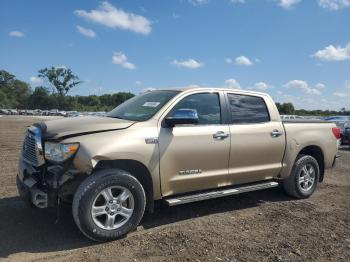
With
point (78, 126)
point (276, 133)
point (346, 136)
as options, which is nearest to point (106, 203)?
point (78, 126)

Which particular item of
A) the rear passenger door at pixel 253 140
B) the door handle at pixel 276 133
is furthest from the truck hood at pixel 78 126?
the door handle at pixel 276 133

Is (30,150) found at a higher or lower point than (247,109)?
lower

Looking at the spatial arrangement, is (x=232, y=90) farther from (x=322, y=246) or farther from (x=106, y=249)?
(x=106, y=249)

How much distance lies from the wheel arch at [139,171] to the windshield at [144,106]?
62 cm

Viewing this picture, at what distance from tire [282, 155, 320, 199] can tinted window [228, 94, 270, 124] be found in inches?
42.5

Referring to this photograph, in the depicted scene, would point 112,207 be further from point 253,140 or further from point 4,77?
point 4,77

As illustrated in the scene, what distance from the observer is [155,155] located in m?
4.93

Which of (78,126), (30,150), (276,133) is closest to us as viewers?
(78,126)

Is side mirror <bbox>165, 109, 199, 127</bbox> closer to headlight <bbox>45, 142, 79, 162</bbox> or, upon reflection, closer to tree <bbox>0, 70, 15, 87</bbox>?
headlight <bbox>45, 142, 79, 162</bbox>

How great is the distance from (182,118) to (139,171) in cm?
86

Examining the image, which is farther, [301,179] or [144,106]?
[301,179]

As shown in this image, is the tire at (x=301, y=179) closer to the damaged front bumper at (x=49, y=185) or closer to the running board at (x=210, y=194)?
the running board at (x=210, y=194)

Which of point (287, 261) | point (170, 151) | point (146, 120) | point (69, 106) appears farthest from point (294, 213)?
point (69, 106)

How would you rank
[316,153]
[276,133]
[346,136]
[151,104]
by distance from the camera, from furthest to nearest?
[346,136] < [316,153] < [276,133] < [151,104]
